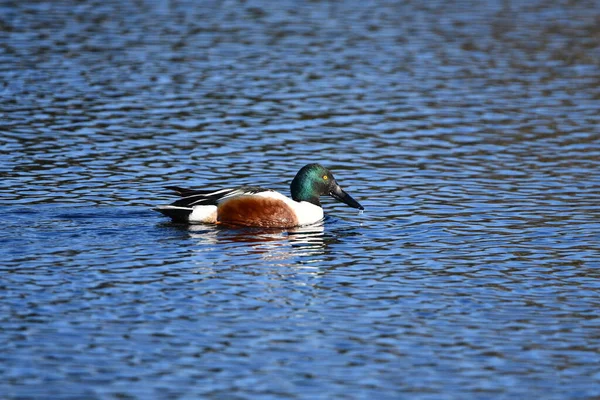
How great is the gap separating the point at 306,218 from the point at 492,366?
535 centimetres

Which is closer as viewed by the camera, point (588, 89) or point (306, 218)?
point (306, 218)

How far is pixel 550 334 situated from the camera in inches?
368

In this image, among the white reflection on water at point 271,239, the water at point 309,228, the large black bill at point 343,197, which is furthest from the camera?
the large black bill at point 343,197

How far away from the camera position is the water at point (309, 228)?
340 inches

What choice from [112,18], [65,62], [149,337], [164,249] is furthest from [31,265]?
[112,18]

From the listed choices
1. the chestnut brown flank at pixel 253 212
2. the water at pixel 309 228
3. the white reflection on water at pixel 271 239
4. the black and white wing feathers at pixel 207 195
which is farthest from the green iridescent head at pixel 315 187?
the black and white wing feathers at pixel 207 195

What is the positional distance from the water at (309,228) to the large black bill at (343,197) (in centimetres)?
29

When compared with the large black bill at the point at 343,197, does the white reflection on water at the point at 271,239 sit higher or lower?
lower

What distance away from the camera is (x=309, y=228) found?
13.5m

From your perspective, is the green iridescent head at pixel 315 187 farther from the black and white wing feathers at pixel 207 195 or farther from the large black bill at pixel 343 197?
the black and white wing feathers at pixel 207 195

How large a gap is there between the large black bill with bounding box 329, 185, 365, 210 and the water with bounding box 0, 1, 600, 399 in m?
0.29

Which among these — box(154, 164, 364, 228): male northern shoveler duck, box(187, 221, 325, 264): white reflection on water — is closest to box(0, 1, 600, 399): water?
box(187, 221, 325, 264): white reflection on water

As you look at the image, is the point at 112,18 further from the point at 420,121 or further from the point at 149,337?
the point at 149,337

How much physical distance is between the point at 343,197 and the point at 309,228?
0.81 m
